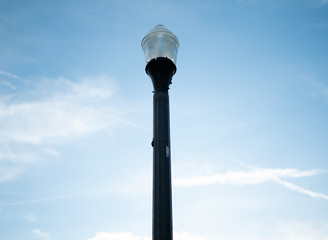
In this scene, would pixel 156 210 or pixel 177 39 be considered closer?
pixel 156 210

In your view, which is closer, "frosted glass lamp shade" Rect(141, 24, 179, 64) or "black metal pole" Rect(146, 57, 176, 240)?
"black metal pole" Rect(146, 57, 176, 240)

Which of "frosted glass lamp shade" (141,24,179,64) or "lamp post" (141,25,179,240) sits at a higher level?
"frosted glass lamp shade" (141,24,179,64)

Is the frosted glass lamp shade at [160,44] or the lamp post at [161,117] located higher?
the frosted glass lamp shade at [160,44]

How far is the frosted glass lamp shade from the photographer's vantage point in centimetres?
495

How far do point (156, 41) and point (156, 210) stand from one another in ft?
8.06

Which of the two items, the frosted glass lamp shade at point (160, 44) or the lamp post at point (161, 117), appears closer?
the lamp post at point (161, 117)

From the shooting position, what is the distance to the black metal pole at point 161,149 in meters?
4.05

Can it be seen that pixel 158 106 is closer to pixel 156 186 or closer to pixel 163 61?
pixel 163 61

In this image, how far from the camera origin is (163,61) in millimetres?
4934

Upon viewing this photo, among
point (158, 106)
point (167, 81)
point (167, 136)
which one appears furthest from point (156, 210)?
point (167, 81)

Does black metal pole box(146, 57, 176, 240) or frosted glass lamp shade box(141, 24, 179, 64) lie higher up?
frosted glass lamp shade box(141, 24, 179, 64)

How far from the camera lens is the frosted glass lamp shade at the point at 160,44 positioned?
16.2 feet

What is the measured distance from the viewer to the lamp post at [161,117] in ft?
13.4

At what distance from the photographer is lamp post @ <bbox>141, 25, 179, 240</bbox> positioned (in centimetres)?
407
